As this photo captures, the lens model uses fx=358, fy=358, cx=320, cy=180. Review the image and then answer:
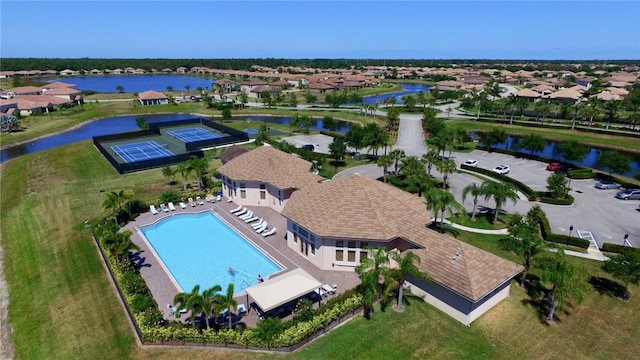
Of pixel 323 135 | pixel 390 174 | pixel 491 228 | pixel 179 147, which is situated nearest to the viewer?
A: pixel 491 228

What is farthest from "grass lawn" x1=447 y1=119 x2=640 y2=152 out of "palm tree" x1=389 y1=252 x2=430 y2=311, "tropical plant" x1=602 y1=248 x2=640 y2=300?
"palm tree" x1=389 y1=252 x2=430 y2=311

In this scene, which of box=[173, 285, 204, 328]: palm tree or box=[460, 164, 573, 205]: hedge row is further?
box=[460, 164, 573, 205]: hedge row

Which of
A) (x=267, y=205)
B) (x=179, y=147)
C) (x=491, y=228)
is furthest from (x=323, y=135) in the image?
(x=491, y=228)

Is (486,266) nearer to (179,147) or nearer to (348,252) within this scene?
(348,252)

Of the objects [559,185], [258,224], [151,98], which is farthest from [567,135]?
[151,98]

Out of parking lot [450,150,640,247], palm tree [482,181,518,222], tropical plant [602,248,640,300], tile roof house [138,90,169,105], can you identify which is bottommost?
parking lot [450,150,640,247]

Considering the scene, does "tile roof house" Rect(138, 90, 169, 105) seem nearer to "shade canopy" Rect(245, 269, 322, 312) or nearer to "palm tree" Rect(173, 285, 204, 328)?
"shade canopy" Rect(245, 269, 322, 312)

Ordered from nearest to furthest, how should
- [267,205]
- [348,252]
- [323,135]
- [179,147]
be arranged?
[348,252] → [267,205] → [179,147] → [323,135]
